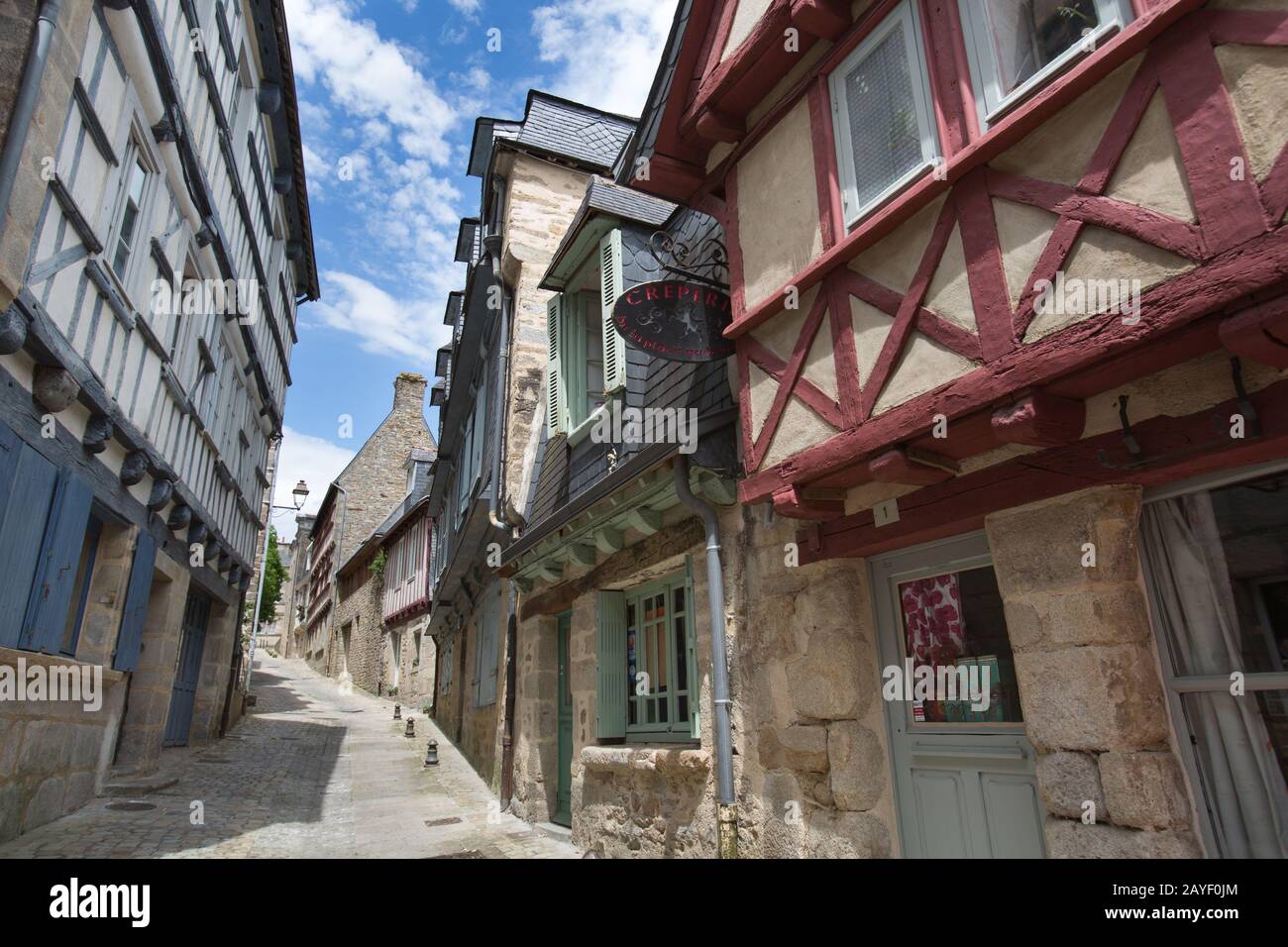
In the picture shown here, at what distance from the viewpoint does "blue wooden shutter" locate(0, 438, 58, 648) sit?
14.8 feet

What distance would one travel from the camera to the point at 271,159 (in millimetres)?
11812

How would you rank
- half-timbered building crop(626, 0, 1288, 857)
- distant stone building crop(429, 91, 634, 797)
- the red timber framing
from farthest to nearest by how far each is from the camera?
distant stone building crop(429, 91, 634, 797)
half-timbered building crop(626, 0, 1288, 857)
the red timber framing

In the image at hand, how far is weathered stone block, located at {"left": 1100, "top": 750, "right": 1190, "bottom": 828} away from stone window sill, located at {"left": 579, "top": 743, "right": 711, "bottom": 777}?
240 centimetres

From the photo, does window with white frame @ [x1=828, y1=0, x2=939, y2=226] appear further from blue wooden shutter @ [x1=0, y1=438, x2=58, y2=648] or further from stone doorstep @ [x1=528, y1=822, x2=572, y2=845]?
stone doorstep @ [x1=528, y1=822, x2=572, y2=845]

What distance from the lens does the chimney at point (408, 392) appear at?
30953 millimetres

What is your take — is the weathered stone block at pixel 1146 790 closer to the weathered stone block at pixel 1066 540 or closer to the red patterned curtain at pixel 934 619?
the weathered stone block at pixel 1066 540

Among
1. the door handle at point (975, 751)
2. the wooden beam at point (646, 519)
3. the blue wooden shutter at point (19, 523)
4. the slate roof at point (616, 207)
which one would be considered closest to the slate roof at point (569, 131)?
the slate roof at point (616, 207)

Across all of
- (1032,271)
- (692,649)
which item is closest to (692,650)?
(692,649)

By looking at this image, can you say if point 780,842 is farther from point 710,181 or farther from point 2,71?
point 2,71

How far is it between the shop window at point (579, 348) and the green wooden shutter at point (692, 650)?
2.17 meters

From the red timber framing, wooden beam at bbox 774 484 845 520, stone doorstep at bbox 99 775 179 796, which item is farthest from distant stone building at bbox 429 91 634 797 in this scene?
the red timber framing

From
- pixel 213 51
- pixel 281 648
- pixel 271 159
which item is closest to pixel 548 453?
pixel 213 51
